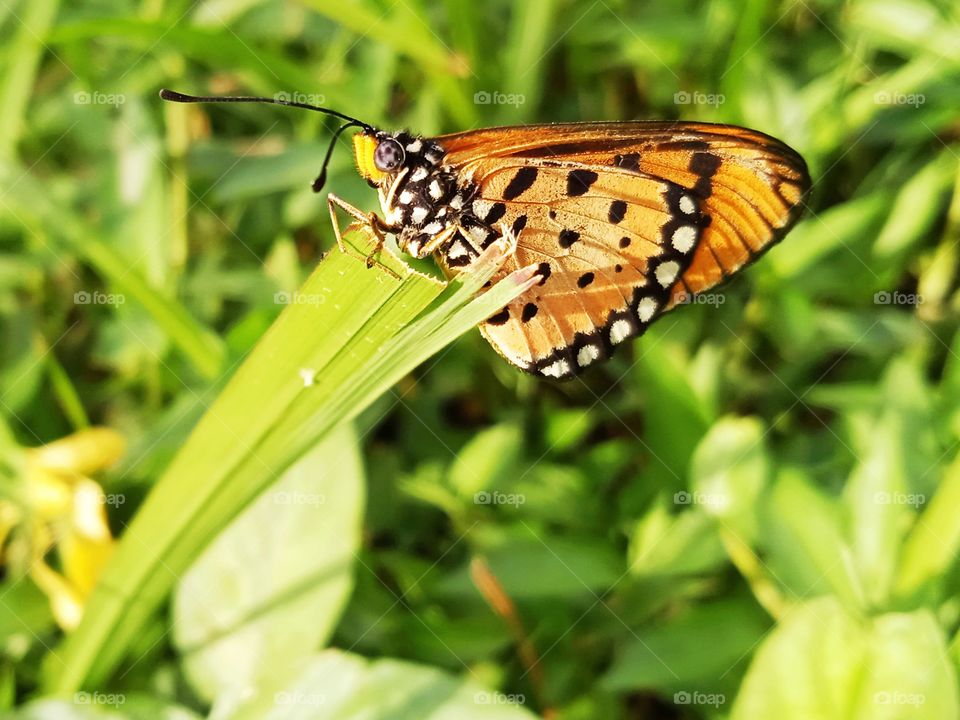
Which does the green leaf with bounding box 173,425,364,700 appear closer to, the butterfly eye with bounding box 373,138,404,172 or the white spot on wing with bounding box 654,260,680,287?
the butterfly eye with bounding box 373,138,404,172

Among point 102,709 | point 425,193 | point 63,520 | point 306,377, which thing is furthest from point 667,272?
point 63,520

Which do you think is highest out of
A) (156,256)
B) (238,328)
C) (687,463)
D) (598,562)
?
(156,256)

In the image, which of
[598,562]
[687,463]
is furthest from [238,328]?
[687,463]

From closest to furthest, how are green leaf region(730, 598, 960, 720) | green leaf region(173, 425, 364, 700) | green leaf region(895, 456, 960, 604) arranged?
green leaf region(730, 598, 960, 720) < green leaf region(895, 456, 960, 604) < green leaf region(173, 425, 364, 700)

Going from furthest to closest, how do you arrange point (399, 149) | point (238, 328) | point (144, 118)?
1. point (144, 118)
2. point (238, 328)
3. point (399, 149)

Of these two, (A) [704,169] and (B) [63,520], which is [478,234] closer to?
(A) [704,169]

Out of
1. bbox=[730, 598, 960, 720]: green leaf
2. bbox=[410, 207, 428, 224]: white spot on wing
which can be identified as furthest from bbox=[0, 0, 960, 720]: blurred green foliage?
bbox=[410, 207, 428, 224]: white spot on wing

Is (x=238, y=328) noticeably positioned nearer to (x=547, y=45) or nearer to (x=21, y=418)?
(x=21, y=418)
